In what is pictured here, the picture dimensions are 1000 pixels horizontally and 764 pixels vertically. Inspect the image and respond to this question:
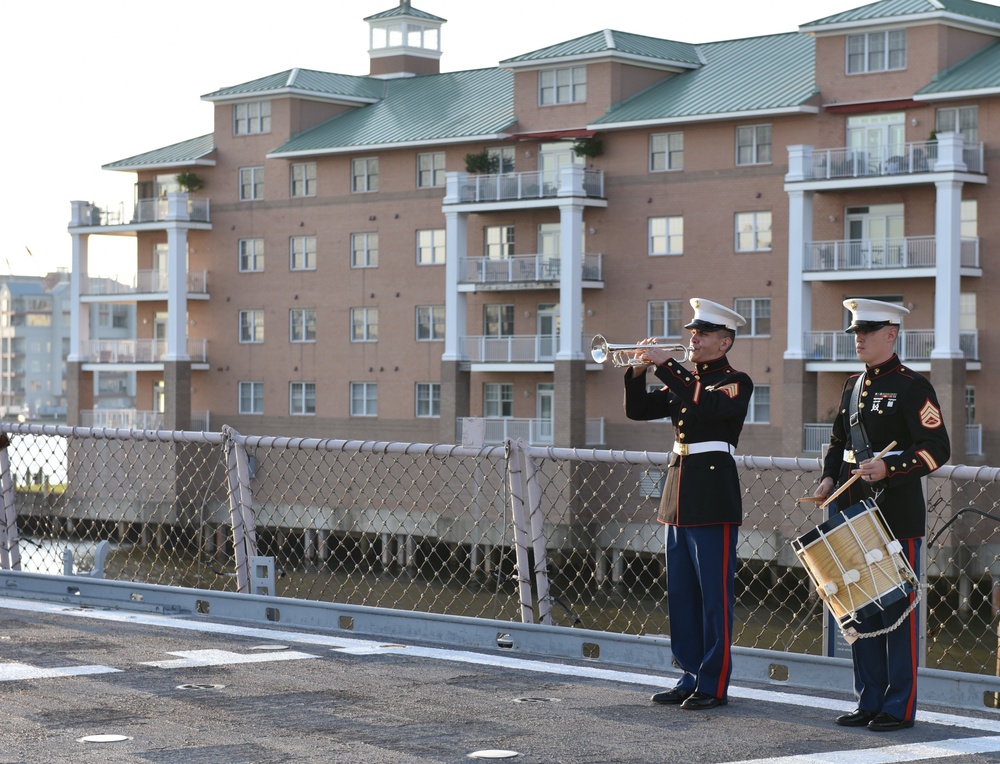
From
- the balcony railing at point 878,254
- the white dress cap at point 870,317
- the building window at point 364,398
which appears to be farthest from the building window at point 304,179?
the white dress cap at point 870,317

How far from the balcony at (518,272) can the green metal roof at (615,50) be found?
624cm

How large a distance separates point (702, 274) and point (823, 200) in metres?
4.46

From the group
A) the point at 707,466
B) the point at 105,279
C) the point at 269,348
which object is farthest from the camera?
the point at 105,279

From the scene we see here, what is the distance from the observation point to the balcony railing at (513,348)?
52594 mm

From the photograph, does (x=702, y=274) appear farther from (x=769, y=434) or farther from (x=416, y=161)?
(x=416, y=161)

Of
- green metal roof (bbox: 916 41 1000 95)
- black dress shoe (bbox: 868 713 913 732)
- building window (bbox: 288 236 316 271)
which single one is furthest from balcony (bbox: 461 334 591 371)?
black dress shoe (bbox: 868 713 913 732)

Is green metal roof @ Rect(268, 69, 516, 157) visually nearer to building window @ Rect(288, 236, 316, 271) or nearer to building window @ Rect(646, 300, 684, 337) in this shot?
building window @ Rect(288, 236, 316, 271)

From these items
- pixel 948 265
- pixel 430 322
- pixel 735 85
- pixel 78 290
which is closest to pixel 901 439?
pixel 948 265

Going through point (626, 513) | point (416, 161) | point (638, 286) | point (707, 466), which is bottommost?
point (626, 513)

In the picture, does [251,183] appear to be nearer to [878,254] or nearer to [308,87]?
[308,87]

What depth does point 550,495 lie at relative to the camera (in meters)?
48.9

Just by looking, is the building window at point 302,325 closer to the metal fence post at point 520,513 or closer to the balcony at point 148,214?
the balcony at point 148,214

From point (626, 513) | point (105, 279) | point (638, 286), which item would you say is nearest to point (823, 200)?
point (638, 286)

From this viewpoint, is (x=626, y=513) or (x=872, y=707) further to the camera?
(x=626, y=513)
